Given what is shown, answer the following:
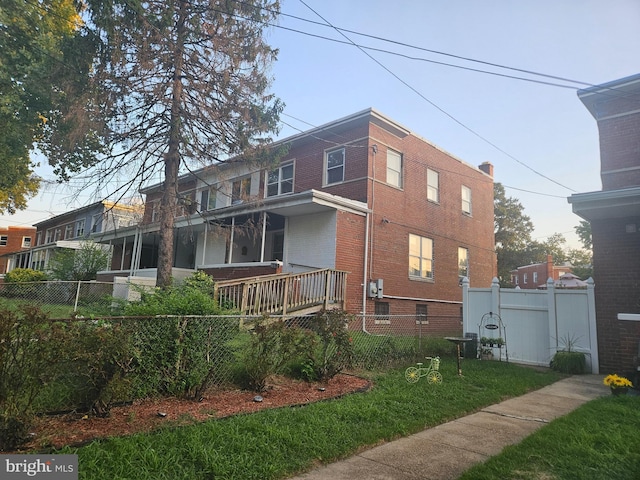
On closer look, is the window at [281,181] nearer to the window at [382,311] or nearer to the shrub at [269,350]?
the window at [382,311]

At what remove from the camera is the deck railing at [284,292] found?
10055mm

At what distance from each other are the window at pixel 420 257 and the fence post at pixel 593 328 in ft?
23.6

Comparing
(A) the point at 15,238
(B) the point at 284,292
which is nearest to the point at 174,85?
(B) the point at 284,292

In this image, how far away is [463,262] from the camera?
63.3 ft

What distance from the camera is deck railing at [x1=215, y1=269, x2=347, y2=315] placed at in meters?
10.1

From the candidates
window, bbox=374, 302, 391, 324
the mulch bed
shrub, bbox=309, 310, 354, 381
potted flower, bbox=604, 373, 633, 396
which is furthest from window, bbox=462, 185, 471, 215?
the mulch bed

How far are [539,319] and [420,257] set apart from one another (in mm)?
6737

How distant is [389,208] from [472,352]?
20.8 ft

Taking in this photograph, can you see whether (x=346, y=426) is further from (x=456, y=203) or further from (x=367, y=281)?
(x=456, y=203)

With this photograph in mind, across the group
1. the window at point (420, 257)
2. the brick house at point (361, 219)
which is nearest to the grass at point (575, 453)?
the brick house at point (361, 219)

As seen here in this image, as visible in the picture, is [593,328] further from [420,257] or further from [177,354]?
[177,354]

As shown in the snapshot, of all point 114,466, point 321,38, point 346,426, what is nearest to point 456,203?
point 321,38

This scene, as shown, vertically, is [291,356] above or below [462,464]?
above

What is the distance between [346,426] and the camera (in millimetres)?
4559
